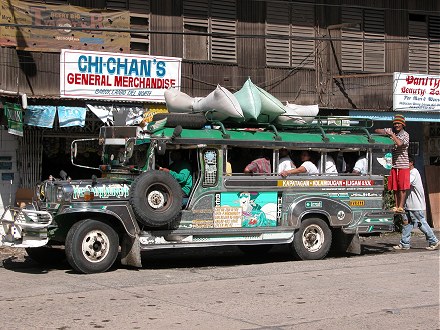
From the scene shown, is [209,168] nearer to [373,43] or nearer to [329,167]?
[329,167]

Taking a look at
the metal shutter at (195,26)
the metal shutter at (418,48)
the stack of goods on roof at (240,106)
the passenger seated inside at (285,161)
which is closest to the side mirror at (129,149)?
the stack of goods on roof at (240,106)

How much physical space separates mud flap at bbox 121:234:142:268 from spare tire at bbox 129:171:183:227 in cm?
39

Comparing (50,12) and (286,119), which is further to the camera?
(50,12)

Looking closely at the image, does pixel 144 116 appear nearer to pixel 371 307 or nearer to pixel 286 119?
pixel 286 119

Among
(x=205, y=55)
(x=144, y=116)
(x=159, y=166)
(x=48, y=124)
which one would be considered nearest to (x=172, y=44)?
(x=205, y=55)

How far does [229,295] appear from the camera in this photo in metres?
9.95

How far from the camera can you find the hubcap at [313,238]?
1356 centimetres

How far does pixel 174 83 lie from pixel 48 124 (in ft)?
11.9

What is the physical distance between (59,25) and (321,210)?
25.1ft

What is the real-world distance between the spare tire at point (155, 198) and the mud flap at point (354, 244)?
3777 mm

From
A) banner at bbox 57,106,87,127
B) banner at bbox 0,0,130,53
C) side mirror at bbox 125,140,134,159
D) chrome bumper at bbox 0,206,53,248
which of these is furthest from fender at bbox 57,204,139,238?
banner at bbox 0,0,130,53

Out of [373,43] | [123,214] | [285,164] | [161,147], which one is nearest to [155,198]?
[123,214]

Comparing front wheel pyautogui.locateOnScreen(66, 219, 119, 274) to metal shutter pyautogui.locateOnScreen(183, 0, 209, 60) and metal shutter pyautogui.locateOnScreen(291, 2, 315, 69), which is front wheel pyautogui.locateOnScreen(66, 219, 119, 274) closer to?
metal shutter pyautogui.locateOnScreen(183, 0, 209, 60)

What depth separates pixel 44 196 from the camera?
12070 mm
